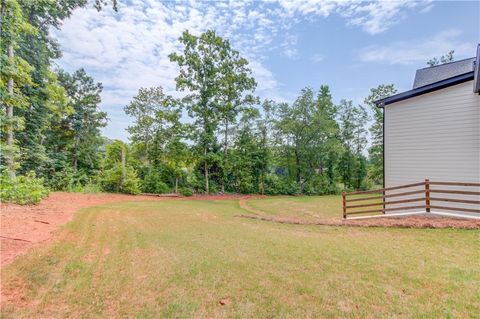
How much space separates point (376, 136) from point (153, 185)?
21.8m

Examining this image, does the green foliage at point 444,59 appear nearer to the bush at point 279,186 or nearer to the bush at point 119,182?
the bush at point 279,186

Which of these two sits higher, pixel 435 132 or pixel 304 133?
pixel 304 133

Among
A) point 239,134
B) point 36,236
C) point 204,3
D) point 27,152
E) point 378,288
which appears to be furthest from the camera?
point 239,134

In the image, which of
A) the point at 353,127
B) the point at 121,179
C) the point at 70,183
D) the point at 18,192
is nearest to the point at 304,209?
the point at 18,192

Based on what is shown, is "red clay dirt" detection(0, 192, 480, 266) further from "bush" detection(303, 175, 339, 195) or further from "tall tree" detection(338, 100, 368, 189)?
"tall tree" detection(338, 100, 368, 189)

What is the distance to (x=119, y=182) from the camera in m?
16.4

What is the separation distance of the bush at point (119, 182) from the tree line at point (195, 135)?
7 centimetres

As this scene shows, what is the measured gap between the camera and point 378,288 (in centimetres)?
300

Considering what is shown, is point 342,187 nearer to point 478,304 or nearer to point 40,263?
point 478,304

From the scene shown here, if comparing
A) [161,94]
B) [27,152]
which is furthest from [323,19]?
[27,152]

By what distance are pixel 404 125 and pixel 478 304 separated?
7774 millimetres

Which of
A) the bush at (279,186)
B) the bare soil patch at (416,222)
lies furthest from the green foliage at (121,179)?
the bare soil patch at (416,222)

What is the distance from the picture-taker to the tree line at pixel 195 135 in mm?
16812

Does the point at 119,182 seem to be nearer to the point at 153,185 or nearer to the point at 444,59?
the point at 153,185
